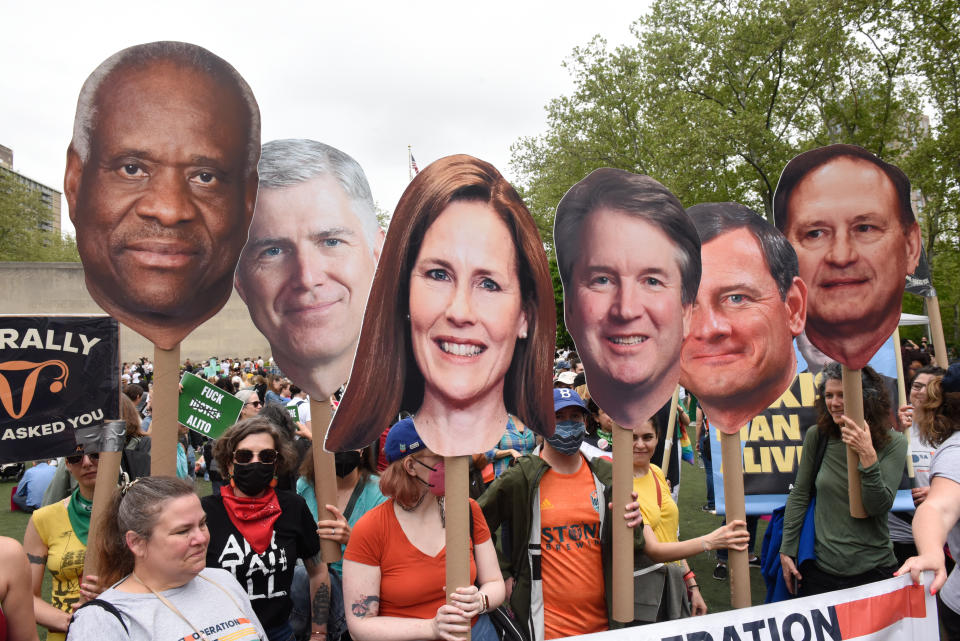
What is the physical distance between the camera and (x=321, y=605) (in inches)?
122

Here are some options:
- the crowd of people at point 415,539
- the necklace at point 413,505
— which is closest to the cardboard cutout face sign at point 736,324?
the crowd of people at point 415,539

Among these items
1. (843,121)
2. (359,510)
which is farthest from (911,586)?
(843,121)

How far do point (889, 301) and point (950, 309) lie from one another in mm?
41439

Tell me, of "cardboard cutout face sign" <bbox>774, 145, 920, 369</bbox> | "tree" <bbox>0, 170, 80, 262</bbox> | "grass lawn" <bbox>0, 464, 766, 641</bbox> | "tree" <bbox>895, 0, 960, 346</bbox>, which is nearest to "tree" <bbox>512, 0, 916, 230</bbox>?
"tree" <bbox>895, 0, 960, 346</bbox>

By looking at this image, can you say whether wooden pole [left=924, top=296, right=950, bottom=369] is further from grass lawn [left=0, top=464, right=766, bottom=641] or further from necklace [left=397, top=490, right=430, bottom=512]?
necklace [left=397, top=490, right=430, bottom=512]

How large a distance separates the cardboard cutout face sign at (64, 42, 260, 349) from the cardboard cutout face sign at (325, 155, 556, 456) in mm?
675

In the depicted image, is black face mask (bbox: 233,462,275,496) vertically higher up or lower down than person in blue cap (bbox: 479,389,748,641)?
higher up

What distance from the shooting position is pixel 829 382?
12.7 ft

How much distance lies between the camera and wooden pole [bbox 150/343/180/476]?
2631 mm

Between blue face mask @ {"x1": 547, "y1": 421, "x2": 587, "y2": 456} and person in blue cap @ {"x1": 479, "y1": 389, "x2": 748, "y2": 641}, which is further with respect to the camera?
blue face mask @ {"x1": 547, "y1": 421, "x2": 587, "y2": 456}

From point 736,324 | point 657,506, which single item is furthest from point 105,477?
point 736,324

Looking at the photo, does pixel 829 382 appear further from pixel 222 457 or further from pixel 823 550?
pixel 222 457

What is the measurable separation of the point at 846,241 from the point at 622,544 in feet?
7.06

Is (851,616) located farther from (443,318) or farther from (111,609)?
(111,609)
